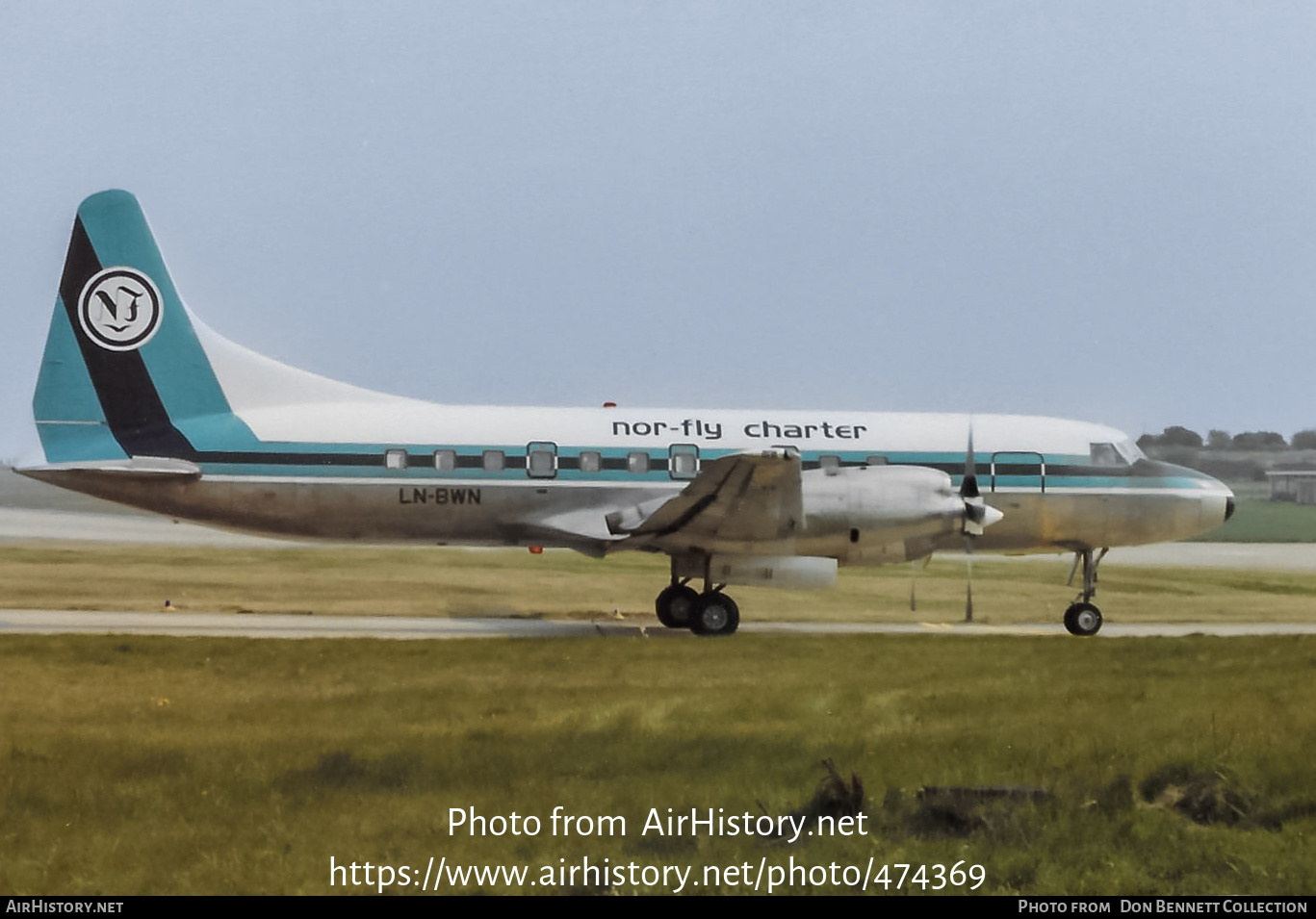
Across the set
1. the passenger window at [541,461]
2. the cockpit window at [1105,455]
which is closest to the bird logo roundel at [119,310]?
the passenger window at [541,461]

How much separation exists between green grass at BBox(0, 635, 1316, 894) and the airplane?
3996 mm

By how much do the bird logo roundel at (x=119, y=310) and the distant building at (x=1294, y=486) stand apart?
102 ft

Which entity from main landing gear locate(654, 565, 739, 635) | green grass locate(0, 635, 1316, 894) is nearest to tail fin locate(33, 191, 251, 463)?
green grass locate(0, 635, 1316, 894)

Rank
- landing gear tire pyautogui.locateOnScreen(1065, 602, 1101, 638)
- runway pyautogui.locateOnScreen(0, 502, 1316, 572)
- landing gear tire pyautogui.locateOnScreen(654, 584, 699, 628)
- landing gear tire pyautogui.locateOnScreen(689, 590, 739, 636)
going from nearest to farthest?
landing gear tire pyautogui.locateOnScreen(689, 590, 739, 636) → landing gear tire pyautogui.locateOnScreen(654, 584, 699, 628) → landing gear tire pyautogui.locateOnScreen(1065, 602, 1101, 638) → runway pyautogui.locateOnScreen(0, 502, 1316, 572)


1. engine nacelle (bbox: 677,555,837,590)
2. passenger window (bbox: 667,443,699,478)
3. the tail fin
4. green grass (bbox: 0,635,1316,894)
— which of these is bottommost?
green grass (bbox: 0,635,1316,894)

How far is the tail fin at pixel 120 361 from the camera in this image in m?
19.8

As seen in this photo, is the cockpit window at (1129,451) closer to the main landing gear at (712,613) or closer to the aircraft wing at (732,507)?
the aircraft wing at (732,507)

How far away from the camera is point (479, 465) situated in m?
21.1

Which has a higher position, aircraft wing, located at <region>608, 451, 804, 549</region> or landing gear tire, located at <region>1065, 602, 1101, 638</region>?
aircraft wing, located at <region>608, 451, 804, 549</region>

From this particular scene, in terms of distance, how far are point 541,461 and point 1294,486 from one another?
97.4ft

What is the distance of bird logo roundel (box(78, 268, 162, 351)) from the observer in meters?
20.1

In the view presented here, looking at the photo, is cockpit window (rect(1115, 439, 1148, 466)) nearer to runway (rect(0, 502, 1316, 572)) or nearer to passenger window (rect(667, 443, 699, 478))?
runway (rect(0, 502, 1316, 572))
